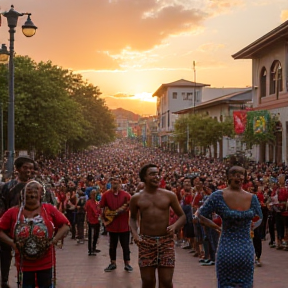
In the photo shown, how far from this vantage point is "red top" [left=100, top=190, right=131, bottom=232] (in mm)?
9523

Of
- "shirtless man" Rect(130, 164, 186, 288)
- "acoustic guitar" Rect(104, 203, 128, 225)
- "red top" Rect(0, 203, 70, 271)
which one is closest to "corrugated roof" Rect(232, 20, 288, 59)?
"acoustic guitar" Rect(104, 203, 128, 225)

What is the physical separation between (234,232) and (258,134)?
32.2 metres

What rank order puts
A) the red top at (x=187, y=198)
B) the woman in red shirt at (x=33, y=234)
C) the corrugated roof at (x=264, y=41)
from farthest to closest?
the corrugated roof at (x=264, y=41) → the red top at (x=187, y=198) → the woman in red shirt at (x=33, y=234)

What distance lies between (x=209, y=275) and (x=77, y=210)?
5.50 m

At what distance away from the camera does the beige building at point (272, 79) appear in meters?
35.3

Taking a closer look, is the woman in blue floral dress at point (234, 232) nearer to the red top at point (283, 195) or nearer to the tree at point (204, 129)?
the red top at point (283, 195)

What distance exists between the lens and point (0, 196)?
6.86m

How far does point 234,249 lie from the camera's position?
5086 mm

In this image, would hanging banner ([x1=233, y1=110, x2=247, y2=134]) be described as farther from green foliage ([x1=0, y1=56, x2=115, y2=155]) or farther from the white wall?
the white wall

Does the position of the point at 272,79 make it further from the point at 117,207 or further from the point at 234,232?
the point at 234,232

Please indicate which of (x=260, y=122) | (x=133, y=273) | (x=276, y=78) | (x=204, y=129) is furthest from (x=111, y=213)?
(x=204, y=129)

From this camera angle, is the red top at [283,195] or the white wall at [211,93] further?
the white wall at [211,93]

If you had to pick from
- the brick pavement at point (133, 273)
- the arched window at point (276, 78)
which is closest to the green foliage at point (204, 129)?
the arched window at point (276, 78)

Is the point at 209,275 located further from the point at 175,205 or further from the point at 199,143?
the point at 199,143
